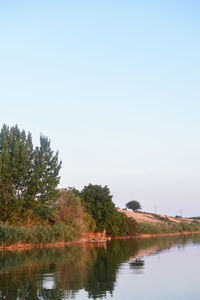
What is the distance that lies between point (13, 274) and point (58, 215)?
3282 centimetres

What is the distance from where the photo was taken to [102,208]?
6406cm

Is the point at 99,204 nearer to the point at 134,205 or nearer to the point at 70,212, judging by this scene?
the point at 70,212

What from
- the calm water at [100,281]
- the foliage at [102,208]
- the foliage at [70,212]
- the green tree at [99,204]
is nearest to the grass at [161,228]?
the foliage at [102,208]

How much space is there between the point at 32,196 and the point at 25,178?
7.34ft

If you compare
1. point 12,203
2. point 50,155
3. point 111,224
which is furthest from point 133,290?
point 111,224

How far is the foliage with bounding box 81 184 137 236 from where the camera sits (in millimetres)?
63375

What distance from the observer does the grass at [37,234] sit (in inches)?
1533

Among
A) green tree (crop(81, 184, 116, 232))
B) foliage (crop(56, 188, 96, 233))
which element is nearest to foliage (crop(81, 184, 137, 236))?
green tree (crop(81, 184, 116, 232))

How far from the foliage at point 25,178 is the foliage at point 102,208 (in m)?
14.9

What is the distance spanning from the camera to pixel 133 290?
1504cm

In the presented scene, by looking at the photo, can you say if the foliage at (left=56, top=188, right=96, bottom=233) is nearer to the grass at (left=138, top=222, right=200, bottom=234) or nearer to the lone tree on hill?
the grass at (left=138, top=222, right=200, bottom=234)

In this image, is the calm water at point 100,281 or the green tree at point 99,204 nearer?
the calm water at point 100,281

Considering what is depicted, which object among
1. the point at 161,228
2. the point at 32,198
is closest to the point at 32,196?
the point at 32,198

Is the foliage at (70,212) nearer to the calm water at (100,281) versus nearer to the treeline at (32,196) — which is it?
the treeline at (32,196)
